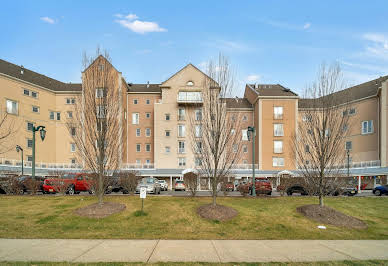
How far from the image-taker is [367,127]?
4481 centimetres

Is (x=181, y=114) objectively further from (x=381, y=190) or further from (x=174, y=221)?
(x=174, y=221)

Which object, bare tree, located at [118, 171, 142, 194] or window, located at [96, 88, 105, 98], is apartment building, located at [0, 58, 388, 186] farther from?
window, located at [96, 88, 105, 98]

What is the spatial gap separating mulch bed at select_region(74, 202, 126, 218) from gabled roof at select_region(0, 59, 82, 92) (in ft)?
124

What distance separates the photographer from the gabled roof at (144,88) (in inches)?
2050

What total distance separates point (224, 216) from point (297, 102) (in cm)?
3931

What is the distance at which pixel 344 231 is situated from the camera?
12.7 meters

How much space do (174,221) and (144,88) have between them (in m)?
43.8

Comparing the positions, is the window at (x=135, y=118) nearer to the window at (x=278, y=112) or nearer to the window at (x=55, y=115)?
the window at (x=55, y=115)

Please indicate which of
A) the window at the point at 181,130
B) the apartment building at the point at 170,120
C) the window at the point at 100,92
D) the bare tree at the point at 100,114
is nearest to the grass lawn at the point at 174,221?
the bare tree at the point at 100,114

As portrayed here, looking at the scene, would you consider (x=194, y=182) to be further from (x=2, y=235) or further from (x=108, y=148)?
(x=2, y=235)

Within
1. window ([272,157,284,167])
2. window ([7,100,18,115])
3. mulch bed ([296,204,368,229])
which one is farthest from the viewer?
window ([272,157,284,167])

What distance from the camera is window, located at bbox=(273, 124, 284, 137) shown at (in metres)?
48.4

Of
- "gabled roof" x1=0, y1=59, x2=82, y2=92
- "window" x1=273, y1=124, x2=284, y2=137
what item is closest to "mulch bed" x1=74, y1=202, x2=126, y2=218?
"window" x1=273, y1=124, x2=284, y2=137

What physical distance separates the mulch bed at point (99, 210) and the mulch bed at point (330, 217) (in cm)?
951
